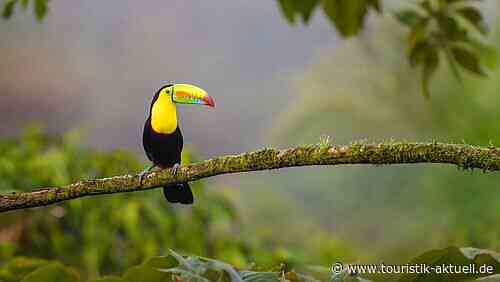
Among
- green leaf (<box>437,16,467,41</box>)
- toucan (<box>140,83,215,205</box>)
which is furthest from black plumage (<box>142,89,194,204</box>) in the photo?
green leaf (<box>437,16,467,41</box>)

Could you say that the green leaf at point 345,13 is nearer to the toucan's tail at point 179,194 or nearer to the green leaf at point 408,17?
the green leaf at point 408,17

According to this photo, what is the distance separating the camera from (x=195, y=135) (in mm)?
1368

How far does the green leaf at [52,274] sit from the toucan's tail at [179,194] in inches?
3.3

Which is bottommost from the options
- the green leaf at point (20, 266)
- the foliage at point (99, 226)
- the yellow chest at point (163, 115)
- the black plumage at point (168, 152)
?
the green leaf at point (20, 266)

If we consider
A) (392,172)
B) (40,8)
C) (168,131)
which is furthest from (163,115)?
(392,172)

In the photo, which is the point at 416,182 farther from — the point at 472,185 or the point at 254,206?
the point at 254,206

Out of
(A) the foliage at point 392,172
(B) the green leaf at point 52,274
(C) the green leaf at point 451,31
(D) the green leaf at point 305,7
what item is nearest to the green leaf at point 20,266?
(B) the green leaf at point 52,274

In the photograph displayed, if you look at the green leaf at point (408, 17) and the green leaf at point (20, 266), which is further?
the green leaf at point (408, 17)

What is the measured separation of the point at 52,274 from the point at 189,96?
148 millimetres

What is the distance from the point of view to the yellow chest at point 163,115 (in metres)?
0.48

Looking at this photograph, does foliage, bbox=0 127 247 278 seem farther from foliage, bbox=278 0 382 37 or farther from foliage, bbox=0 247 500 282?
foliage, bbox=0 247 500 282

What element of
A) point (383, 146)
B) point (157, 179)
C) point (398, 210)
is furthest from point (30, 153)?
point (398, 210)

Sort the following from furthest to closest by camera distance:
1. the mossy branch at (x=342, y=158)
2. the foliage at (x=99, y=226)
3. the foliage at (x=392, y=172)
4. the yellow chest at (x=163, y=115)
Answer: the foliage at (x=392, y=172) < the foliage at (x=99, y=226) < the yellow chest at (x=163, y=115) < the mossy branch at (x=342, y=158)

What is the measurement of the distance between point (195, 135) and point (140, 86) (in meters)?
0.23
